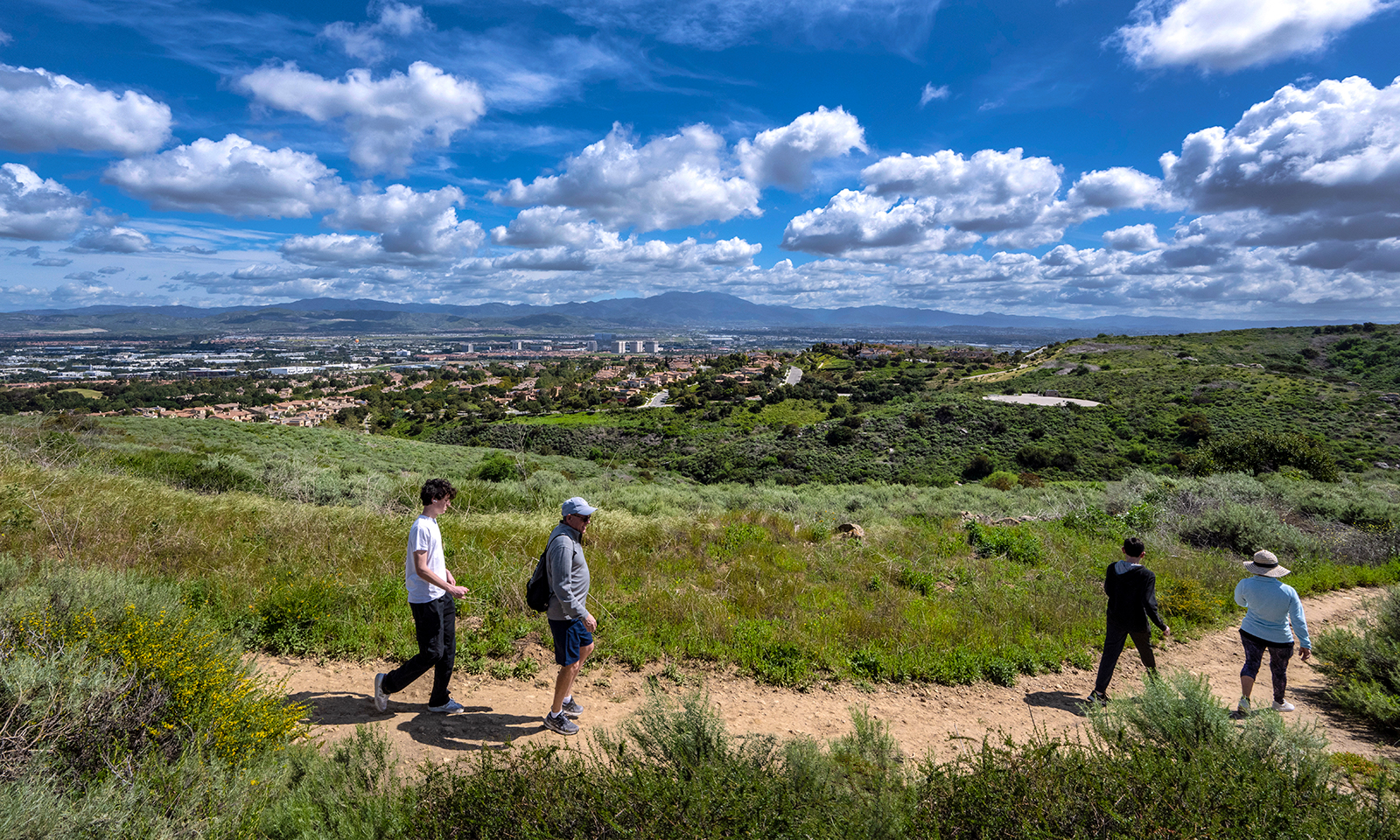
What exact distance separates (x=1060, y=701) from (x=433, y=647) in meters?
5.52

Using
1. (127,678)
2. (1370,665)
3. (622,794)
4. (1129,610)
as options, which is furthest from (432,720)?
(1370,665)

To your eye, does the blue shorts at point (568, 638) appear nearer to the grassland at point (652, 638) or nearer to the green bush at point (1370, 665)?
the grassland at point (652, 638)

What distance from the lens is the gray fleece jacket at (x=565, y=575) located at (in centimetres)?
398

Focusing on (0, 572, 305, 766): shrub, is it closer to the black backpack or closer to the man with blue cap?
the black backpack

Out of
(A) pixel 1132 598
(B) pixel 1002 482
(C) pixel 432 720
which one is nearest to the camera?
(C) pixel 432 720

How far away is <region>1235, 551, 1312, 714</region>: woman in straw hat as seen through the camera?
492 centimetres

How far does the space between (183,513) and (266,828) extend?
7324 millimetres

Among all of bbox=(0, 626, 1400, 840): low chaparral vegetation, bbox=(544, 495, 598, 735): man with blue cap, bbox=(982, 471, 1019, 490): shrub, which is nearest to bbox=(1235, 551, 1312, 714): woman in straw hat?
bbox=(0, 626, 1400, 840): low chaparral vegetation

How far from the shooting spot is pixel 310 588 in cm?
570

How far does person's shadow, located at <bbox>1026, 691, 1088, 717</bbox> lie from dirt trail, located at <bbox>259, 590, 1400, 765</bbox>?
1 cm

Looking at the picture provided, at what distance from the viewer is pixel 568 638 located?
4.14m

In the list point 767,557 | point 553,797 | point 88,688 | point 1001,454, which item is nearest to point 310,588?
point 88,688

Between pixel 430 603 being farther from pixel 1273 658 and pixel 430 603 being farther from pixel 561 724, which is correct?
pixel 1273 658

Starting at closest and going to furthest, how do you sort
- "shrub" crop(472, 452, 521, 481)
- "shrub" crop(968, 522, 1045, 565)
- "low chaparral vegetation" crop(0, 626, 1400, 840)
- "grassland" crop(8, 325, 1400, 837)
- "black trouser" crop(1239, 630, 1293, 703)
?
1. "low chaparral vegetation" crop(0, 626, 1400, 840)
2. "grassland" crop(8, 325, 1400, 837)
3. "black trouser" crop(1239, 630, 1293, 703)
4. "shrub" crop(968, 522, 1045, 565)
5. "shrub" crop(472, 452, 521, 481)
